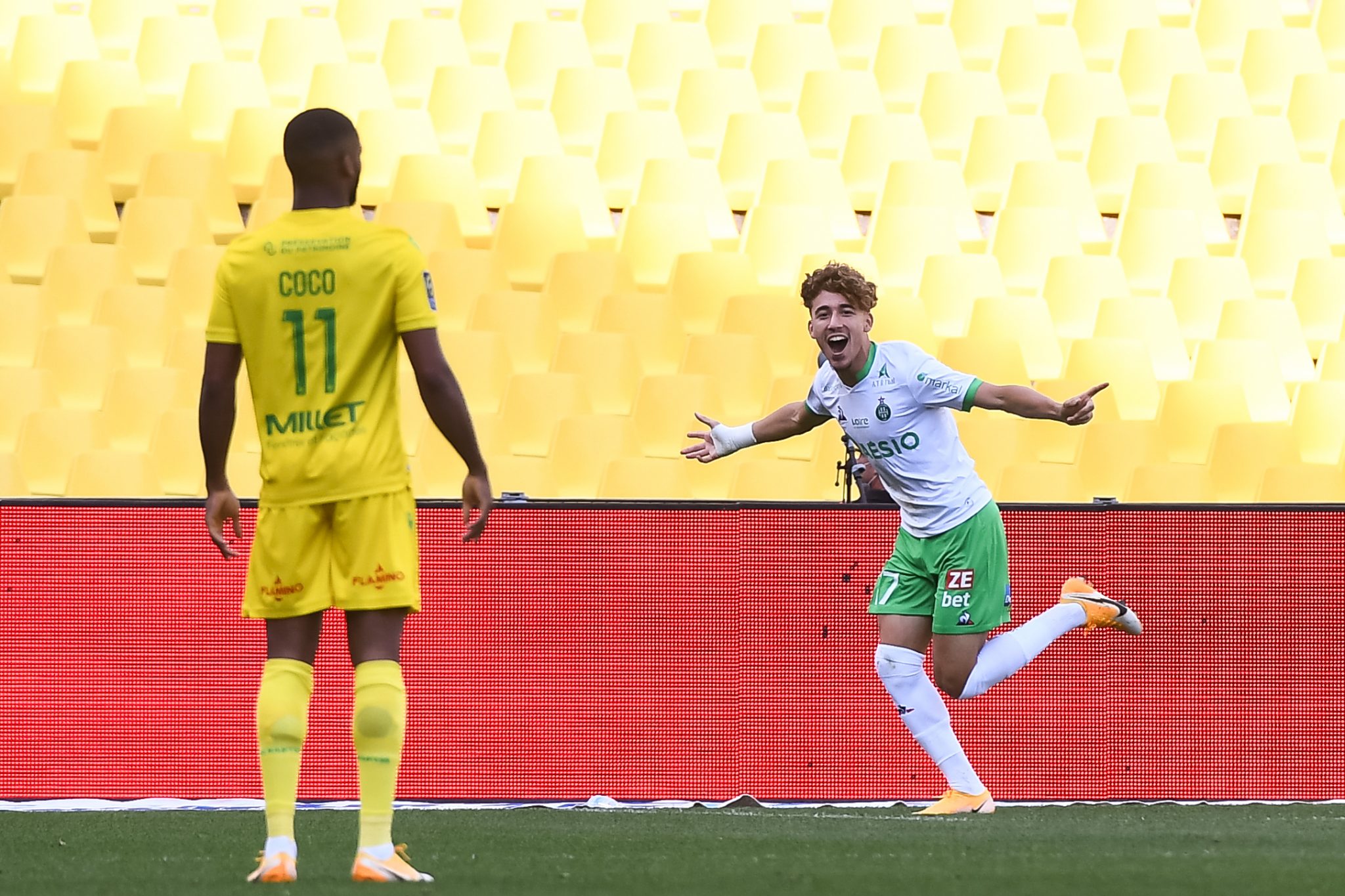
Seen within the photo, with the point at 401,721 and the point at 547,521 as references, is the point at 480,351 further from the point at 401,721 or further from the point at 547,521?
the point at 401,721

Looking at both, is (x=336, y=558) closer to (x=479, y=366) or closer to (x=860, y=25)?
(x=479, y=366)

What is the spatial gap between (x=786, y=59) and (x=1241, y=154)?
8.72 ft

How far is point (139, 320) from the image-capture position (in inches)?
338

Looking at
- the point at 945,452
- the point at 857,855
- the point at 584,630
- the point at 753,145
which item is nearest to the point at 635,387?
the point at 753,145

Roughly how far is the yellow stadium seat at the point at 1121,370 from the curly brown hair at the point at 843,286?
3.88 metres

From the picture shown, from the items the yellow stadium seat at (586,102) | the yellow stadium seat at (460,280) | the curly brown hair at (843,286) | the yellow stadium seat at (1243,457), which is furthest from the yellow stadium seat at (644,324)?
the curly brown hair at (843,286)

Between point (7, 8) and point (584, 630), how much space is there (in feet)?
22.3

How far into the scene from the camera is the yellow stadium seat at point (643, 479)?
764 centimetres

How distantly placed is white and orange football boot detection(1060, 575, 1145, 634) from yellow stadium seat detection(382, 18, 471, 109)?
20.1 feet

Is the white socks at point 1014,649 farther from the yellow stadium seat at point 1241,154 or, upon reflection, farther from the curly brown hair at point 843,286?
the yellow stadium seat at point 1241,154

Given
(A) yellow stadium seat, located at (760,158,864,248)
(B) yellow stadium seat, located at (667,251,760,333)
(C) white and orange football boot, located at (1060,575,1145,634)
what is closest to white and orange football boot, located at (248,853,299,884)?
Answer: (C) white and orange football boot, located at (1060,575,1145,634)

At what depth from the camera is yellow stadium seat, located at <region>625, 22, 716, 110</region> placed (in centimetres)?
1066

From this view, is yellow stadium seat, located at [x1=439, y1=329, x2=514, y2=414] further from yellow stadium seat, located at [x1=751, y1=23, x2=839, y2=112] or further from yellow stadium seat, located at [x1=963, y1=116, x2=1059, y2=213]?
yellow stadium seat, located at [x1=963, y1=116, x2=1059, y2=213]

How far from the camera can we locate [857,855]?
159 inches
